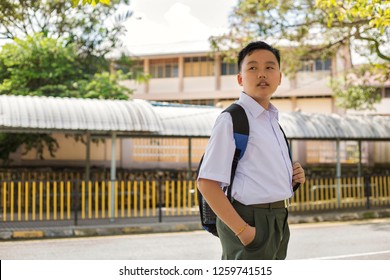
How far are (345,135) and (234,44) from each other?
3.58 m

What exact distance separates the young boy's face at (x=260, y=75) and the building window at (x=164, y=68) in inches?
595

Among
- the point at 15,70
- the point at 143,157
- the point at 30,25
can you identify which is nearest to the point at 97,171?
the point at 143,157

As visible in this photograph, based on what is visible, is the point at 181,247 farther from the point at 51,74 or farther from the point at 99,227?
the point at 51,74

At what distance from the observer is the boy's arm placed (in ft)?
7.90

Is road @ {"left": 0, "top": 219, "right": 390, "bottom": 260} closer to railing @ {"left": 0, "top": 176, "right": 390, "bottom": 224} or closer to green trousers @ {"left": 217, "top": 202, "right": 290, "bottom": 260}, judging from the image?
railing @ {"left": 0, "top": 176, "right": 390, "bottom": 224}

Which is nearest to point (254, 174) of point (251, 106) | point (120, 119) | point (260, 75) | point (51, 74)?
point (251, 106)

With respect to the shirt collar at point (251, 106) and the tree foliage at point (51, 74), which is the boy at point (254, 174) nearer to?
the shirt collar at point (251, 106)

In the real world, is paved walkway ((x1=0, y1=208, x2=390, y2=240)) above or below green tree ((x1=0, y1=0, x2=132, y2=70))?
below

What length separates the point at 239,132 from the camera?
2.49 metres

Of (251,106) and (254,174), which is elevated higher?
(251,106)

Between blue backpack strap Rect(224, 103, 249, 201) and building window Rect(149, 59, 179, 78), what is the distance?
50.3 feet

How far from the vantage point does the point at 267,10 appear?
12.3 metres

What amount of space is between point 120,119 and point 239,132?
7490 millimetres

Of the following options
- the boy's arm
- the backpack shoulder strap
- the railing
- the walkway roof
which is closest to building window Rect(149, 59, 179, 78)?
the walkway roof
